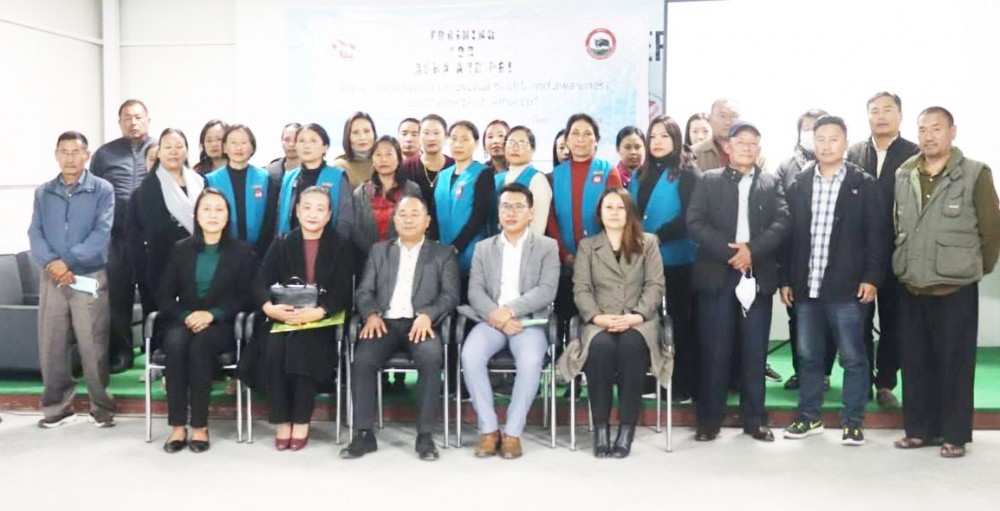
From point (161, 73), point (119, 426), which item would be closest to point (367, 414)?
point (119, 426)

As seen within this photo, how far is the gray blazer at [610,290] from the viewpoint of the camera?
417cm

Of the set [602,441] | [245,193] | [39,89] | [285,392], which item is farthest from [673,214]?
[39,89]

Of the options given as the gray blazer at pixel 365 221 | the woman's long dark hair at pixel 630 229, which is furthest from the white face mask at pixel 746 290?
the gray blazer at pixel 365 221

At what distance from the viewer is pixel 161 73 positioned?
7.05 metres

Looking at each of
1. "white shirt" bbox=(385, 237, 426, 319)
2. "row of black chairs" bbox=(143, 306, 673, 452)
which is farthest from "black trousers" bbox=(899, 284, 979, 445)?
"white shirt" bbox=(385, 237, 426, 319)

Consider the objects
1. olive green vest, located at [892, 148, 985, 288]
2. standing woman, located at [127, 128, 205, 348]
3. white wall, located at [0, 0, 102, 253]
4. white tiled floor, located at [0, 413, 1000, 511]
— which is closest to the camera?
white tiled floor, located at [0, 413, 1000, 511]

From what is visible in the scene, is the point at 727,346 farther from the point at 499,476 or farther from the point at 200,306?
the point at 200,306

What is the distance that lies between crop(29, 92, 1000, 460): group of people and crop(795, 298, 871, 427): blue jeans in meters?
0.01

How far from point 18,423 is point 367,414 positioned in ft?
6.11

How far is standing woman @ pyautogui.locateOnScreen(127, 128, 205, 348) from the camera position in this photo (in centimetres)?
473

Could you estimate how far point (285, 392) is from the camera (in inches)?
167

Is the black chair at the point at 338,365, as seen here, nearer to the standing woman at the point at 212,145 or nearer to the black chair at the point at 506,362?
the black chair at the point at 506,362

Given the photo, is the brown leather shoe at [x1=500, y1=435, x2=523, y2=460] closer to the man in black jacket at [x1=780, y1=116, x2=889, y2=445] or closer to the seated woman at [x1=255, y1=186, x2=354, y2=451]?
the seated woman at [x1=255, y1=186, x2=354, y2=451]

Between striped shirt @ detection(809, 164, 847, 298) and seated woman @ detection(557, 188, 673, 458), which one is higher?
striped shirt @ detection(809, 164, 847, 298)
